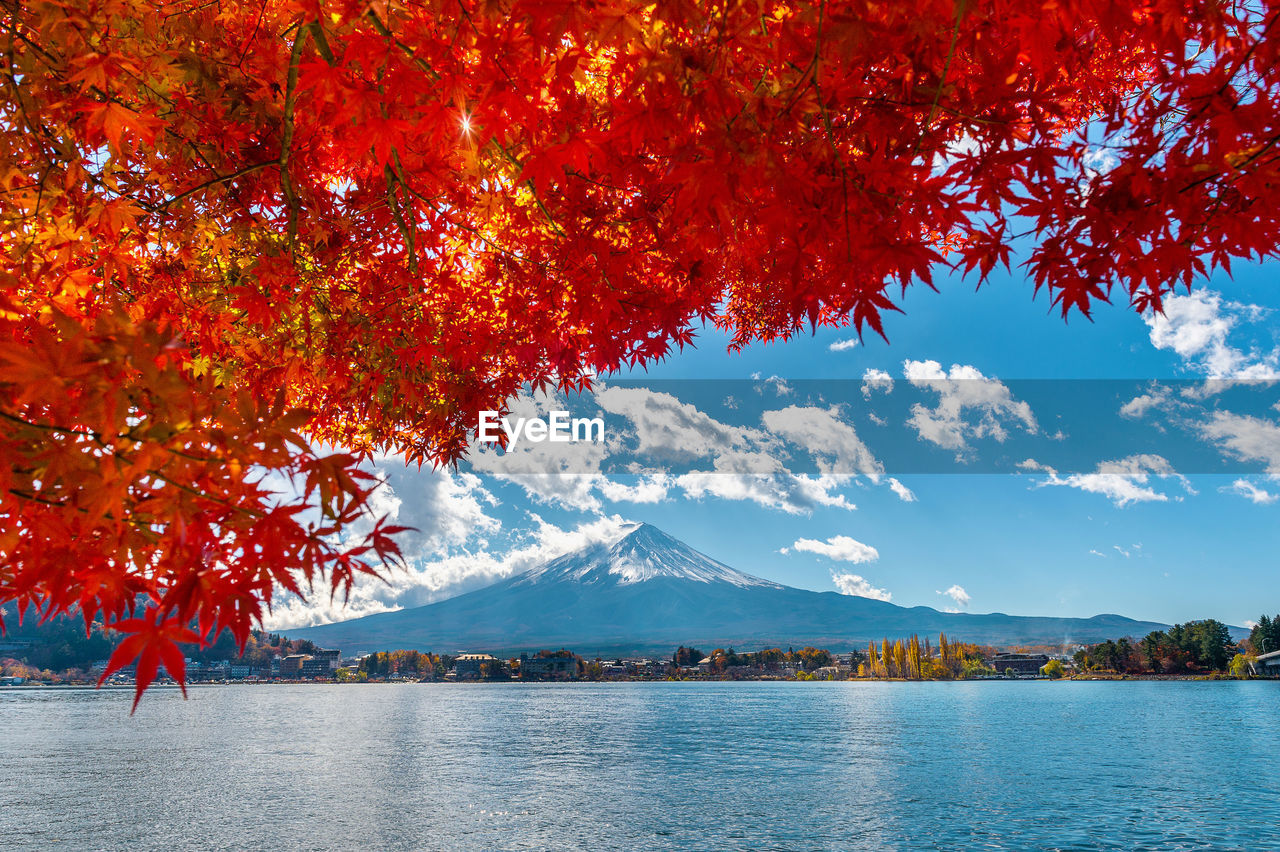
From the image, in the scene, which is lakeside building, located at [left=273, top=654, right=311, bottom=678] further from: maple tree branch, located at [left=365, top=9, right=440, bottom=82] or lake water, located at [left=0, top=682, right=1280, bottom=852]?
maple tree branch, located at [left=365, top=9, right=440, bottom=82]

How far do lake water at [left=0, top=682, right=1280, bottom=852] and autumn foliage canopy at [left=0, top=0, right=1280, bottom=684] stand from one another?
26.3 m

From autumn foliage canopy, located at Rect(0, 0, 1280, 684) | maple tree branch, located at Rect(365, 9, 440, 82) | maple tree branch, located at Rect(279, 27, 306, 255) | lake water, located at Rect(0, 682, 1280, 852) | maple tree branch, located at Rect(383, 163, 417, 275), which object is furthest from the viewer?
lake water, located at Rect(0, 682, 1280, 852)

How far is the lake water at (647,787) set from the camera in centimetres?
2589

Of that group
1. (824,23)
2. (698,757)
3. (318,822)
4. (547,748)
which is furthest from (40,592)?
(547,748)

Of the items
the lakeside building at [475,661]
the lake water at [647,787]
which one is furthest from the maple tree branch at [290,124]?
the lakeside building at [475,661]

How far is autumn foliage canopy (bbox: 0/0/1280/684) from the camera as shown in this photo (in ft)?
5.99

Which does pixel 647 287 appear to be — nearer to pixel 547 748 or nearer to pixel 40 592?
pixel 40 592

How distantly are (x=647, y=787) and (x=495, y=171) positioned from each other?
37.5m

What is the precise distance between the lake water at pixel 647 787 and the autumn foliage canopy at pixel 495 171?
26.3m

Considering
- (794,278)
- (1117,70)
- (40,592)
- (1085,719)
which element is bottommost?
(1085,719)

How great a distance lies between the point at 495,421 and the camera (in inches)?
294

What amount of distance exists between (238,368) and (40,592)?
4877 millimetres

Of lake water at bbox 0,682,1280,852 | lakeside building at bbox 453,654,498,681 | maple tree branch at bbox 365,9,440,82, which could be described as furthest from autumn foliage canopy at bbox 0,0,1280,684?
lakeside building at bbox 453,654,498,681

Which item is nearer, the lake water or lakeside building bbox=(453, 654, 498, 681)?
the lake water
